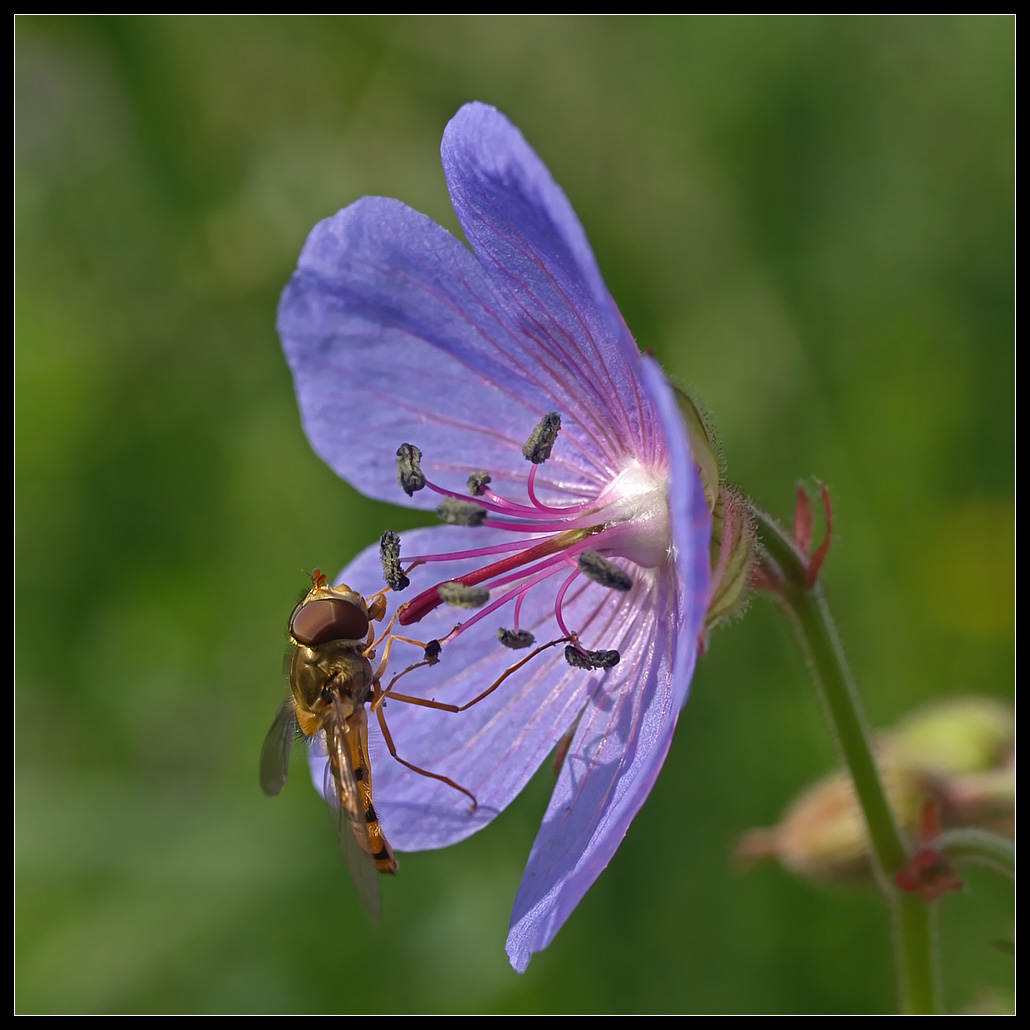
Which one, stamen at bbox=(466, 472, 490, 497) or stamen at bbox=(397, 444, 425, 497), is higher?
stamen at bbox=(397, 444, 425, 497)

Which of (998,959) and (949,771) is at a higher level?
A: (949,771)

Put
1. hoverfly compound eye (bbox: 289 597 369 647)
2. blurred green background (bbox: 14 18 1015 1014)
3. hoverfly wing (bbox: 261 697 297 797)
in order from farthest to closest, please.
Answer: blurred green background (bbox: 14 18 1015 1014)
hoverfly wing (bbox: 261 697 297 797)
hoverfly compound eye (bbox: 289 597 369 647)

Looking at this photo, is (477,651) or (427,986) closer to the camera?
(477,651)

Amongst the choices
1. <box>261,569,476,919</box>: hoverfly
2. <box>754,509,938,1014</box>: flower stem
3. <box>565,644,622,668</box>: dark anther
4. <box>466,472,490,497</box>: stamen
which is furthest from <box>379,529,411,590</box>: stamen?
<box>754,509,938,1014</box>: flower stem

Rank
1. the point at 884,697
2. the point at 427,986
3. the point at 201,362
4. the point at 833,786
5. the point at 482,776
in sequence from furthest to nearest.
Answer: the point at 201,362 → the point at 884,697 → the point at 427,986 → the point at 833,786 → the point at 482,776

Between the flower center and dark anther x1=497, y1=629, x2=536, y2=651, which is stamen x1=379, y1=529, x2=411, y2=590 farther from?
dark anther x1=497, y1=629, x2=536, y2=651

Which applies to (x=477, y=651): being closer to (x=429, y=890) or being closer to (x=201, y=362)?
(x=429, y=890)

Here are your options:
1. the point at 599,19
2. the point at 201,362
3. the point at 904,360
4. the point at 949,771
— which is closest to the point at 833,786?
the point at 949,771

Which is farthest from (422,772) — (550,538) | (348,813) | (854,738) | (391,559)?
(854,738)
